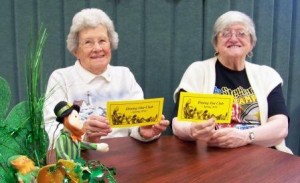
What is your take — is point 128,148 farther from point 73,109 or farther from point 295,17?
point 295,17

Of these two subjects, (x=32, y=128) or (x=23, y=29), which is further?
(x=23, y=29)

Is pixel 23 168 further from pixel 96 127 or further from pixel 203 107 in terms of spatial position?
pixel 203 107

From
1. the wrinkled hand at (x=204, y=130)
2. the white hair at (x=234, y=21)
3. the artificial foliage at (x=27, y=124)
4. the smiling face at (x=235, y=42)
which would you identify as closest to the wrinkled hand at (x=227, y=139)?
the wrinkled hand at (x=204, y=130)

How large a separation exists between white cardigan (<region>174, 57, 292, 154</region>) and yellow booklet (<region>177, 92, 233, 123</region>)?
422mm

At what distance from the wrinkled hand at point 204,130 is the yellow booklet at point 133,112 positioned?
6.3 inches

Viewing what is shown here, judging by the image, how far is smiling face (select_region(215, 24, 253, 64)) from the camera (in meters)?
1.71

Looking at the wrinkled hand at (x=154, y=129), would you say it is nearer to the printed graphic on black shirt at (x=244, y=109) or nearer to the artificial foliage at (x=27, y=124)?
the printed graphic on black shirt at (x=244, y=109)

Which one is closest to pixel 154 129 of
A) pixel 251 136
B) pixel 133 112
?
pixel 133 112

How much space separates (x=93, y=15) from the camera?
1578 mm

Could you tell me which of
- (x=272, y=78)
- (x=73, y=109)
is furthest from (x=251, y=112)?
(x=73, y=109)

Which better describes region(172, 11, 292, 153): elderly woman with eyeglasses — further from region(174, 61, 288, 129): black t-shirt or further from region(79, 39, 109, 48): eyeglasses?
region(79, 39, 109, 48): eyeglasses

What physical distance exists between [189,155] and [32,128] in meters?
0.66

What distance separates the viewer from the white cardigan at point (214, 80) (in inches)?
67.0

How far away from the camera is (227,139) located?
4.31 ft
